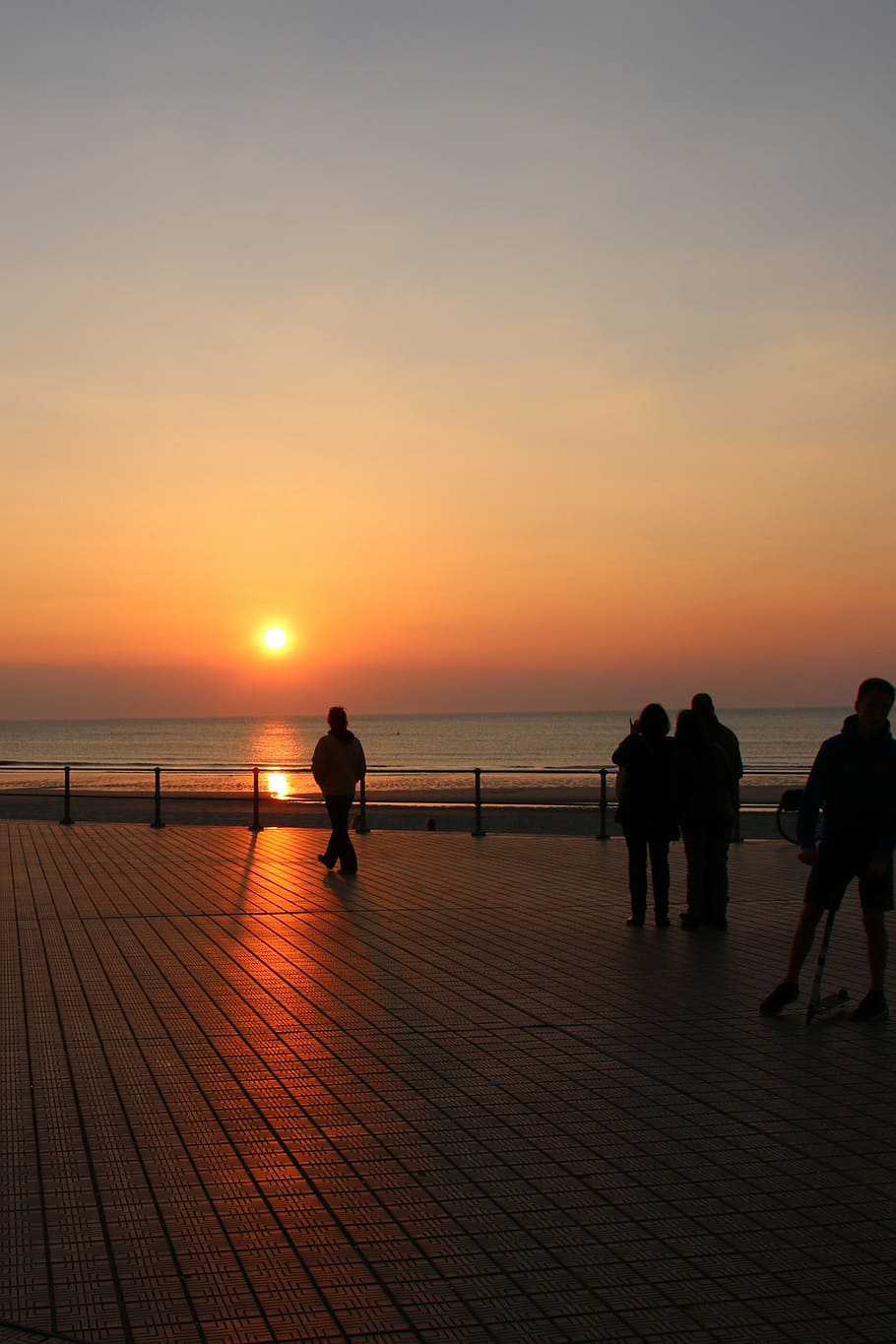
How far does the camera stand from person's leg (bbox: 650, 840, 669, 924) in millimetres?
11164

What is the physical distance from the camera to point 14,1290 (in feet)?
13.0

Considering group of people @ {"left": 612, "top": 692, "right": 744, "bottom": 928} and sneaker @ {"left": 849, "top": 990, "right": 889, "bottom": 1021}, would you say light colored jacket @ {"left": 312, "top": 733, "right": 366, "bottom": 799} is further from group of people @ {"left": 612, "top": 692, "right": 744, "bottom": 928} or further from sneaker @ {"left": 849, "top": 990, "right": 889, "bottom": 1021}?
Answer: sneaker @ {"left": 849, "top": 990, "right": 889, "bottom": 1021}

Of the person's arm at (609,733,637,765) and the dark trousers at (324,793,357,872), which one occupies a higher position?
the person's arm at (609,733,637,765)

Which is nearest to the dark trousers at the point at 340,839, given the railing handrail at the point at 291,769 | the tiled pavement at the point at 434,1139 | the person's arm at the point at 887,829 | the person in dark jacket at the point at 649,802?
the railing handrail at the point at 291,769

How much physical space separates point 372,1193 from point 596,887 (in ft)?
29.6

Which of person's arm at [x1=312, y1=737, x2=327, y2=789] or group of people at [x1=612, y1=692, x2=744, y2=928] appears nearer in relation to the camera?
group of people at [x1=612, y1=692, x2=744, y2=928]

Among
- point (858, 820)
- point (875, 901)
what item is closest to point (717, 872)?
point (875, 901)

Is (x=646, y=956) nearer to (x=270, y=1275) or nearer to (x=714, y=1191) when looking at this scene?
(x=714, y=1191)

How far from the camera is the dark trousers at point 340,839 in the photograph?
582 inches

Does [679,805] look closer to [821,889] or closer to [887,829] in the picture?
[821,889]

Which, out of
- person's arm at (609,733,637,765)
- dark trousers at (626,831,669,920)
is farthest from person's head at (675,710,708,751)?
dark trousers at (626,831,669,920)

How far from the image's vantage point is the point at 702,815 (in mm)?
11008

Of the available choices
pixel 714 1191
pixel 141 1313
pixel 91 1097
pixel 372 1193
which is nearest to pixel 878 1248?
pixel 714 1191

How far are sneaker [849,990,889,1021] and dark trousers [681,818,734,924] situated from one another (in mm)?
3243
